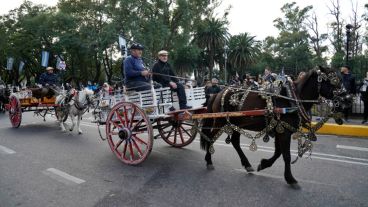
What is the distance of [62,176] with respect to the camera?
5438mm

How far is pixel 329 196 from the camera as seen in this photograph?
436 cm

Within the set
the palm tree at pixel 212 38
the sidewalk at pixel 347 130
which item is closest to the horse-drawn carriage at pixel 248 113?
the sidewalk at pixel 347 130

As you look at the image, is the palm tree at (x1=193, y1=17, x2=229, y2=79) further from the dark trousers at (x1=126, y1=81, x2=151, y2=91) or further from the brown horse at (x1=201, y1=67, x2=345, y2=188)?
the brown horse at (x1=201, y1=67, x2=345, y2=188)

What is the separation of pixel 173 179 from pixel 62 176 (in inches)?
75.7

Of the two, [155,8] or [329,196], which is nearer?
[329,196]

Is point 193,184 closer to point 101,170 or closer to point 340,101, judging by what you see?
point 101,170

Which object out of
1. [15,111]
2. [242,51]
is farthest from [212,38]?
[15,111]

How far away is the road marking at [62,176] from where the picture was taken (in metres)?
5.16

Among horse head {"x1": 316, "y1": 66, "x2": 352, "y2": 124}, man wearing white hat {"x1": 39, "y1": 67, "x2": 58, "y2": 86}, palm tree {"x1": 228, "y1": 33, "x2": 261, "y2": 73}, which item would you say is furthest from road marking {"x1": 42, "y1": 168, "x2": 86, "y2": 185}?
palm tree {"x1": 228, "y1": 33, "x2": 261, "y2": 73}

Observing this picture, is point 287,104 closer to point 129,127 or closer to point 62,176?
point 129,127

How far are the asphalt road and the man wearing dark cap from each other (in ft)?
5.03

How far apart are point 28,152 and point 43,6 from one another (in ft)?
125

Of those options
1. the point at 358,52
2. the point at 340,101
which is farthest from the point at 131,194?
the point at 358,52

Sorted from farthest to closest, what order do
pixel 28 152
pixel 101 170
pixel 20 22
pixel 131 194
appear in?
pixel 20 22, pixel 28 152, pixel 101 170, pixel 131 194
